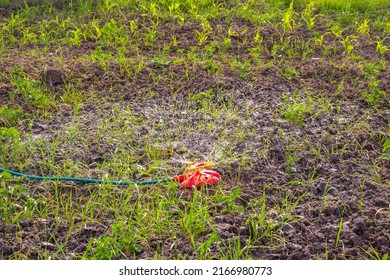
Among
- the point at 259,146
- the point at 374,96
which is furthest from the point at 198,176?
the point at 374,96

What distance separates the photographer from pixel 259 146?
4.64 meters

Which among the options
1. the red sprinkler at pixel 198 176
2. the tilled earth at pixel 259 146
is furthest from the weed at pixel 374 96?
the red sprinkler at pixel 198 176

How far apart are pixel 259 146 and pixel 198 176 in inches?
24.5

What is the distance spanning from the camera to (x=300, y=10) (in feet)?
22.6

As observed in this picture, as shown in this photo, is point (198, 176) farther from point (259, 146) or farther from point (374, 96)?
point (374, 96)

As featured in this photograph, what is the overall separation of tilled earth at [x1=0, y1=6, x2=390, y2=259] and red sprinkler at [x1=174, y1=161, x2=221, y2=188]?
0.06m

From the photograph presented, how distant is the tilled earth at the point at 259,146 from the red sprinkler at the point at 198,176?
59mm

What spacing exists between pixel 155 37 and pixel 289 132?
1980mm

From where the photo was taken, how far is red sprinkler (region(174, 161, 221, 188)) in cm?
417

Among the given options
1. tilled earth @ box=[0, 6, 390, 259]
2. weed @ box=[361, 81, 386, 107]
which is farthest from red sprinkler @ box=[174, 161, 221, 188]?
weed @ box=[361, 81, 386, 107]

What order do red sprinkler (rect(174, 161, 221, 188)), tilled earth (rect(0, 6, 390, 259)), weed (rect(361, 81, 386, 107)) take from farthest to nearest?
weed (rect(361, 81, 386, 107)), red sprinkler (rect(174, 161, 221, 188)), tilled earth (rect(0, 6, 390, 259))

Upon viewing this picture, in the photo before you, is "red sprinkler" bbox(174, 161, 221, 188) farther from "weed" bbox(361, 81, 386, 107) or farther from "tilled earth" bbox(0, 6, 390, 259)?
"weed" bbox(361, 81, 386, 107)

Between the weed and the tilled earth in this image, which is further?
the weed

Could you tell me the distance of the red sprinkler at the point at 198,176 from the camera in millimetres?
4172
